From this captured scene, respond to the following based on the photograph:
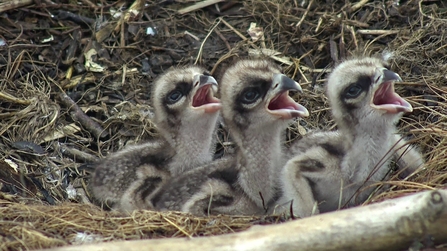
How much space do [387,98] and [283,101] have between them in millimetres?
830

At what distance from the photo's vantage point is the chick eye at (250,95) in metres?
6.80

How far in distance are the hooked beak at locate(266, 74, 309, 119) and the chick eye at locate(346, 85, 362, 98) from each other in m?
0.36

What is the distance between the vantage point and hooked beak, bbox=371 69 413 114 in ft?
21.0

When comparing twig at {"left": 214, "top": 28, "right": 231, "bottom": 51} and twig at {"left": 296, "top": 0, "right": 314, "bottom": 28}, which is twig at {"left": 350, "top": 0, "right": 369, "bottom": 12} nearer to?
twig at {"left": 296, "top": 0, "right": 314, "bottom": 28}

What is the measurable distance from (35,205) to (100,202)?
0.84 metres

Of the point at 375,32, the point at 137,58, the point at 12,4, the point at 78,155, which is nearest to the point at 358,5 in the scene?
the point at 375,32

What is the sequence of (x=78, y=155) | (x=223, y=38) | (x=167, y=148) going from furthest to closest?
(x=223, y=38), (x=78, y=155), (x=167, y=148)

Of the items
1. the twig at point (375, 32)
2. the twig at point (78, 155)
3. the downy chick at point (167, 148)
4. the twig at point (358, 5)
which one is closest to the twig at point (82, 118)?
the twig at point (78, 155)

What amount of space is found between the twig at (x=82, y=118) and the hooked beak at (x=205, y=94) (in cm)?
144

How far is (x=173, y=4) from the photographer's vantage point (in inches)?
381

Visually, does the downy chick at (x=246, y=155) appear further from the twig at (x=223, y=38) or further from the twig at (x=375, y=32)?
the twig at (x=375, y=32)

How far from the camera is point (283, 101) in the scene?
270 inches

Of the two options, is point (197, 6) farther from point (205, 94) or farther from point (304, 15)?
point (205, 94)

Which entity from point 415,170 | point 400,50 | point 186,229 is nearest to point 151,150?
point 186,229
